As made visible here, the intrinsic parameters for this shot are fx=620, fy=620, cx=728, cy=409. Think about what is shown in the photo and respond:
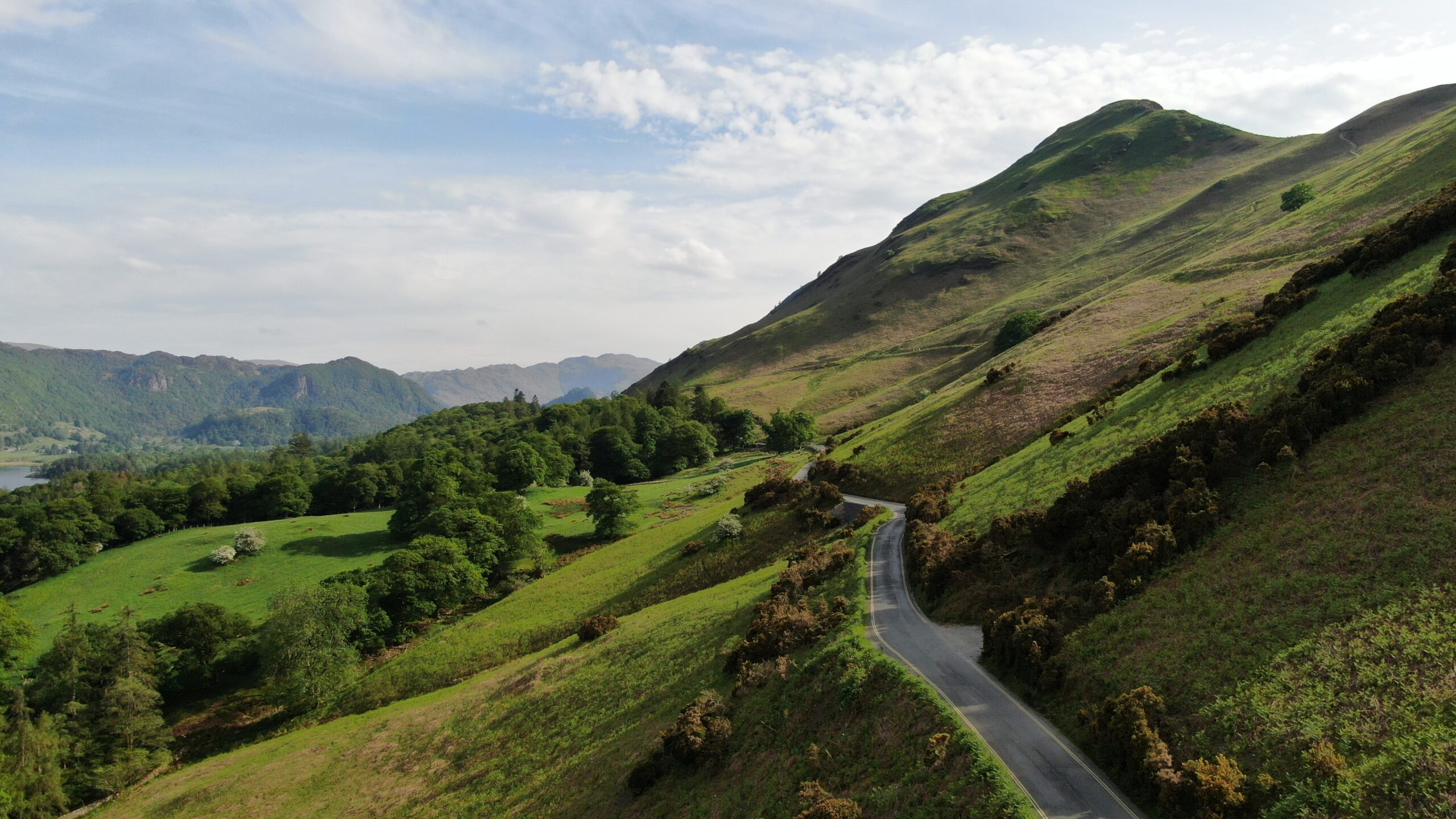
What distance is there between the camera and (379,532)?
89.1 meters

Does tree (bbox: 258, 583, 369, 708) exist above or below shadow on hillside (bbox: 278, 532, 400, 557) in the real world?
below

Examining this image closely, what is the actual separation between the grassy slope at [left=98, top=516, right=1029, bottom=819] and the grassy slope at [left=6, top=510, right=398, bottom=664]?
30139mm

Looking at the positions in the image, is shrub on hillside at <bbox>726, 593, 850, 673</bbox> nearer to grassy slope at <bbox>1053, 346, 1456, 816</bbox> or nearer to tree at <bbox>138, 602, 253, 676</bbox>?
grassy slope at <bbox>1053, 346, 1456, 816</bbox>

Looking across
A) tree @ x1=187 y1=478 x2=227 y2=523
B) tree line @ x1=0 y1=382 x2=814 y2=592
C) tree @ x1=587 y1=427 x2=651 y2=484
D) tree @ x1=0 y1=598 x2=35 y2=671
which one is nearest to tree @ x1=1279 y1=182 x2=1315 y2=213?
tree line @ x1=0 y1=382 x2=814 y2=592

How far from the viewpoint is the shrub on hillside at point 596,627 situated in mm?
47625

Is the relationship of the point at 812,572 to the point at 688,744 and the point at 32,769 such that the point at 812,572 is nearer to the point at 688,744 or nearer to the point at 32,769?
the point at 688,744

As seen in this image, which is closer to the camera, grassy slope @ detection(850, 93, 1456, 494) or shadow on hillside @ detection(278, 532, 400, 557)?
grassy slope @ detection(850, 93, 1456, 494)

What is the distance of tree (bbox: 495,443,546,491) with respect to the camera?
103750mm

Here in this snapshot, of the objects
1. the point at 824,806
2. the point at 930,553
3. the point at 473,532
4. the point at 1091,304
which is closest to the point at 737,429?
the point at 1091,304

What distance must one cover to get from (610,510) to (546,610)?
2154 cm

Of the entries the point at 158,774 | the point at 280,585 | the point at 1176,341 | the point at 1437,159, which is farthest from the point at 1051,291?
the point at 158,774

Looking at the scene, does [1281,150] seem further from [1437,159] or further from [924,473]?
[924,473]

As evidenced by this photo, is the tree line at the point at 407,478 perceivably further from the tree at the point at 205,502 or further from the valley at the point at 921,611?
the valley at the point at 921,611

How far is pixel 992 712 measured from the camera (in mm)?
22375
